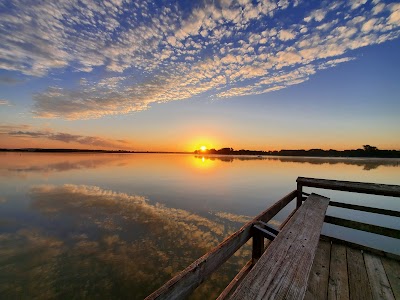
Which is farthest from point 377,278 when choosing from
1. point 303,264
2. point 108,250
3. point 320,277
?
point 108,250

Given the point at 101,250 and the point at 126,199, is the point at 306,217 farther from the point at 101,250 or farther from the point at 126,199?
the point at 126,199

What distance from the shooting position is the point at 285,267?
7.88 ft

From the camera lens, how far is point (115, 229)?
932cm

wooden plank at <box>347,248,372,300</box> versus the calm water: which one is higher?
wooden plank at <box>347,248,372,300</box>

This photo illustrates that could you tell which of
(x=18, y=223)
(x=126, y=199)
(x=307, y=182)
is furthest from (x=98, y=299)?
(x=126, y=199)

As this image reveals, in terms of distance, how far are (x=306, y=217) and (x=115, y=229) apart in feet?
26.3

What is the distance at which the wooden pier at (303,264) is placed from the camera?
2035 millimetres

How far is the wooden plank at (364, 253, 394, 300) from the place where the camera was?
11.1 feet

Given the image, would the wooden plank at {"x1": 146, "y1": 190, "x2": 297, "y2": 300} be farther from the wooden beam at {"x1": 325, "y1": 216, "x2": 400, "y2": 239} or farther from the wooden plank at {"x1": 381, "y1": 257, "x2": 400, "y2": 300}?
the wooden beam at {"x1": 325, "y1": 216, "x2": 400, "y2": 239}

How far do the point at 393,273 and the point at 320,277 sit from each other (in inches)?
59.0

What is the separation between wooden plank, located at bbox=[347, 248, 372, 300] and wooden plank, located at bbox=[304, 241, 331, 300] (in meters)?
0.36

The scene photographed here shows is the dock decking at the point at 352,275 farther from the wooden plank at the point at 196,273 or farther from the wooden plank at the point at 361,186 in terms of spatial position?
the wooden plank at the point at 196,273

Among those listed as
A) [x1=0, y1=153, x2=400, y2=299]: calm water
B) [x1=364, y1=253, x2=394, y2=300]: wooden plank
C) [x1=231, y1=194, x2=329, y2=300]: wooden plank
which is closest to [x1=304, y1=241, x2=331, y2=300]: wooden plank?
[x1=364, y1=253, x2=394, y2=300]: wooden plank

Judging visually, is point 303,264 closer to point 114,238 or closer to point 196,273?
point 196,273
